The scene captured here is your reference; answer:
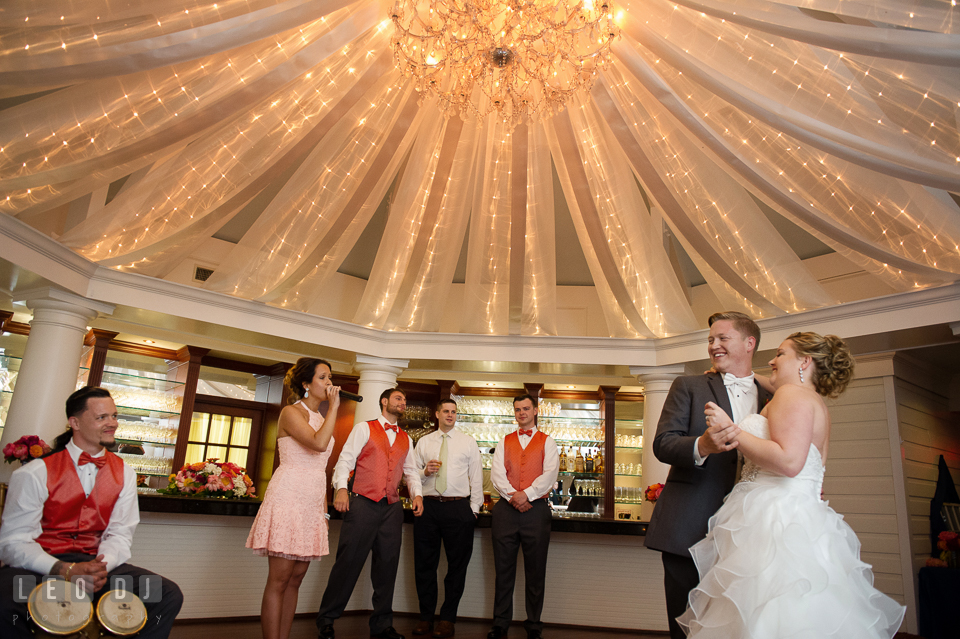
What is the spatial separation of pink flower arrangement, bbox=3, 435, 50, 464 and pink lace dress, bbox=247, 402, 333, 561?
5.13 feet

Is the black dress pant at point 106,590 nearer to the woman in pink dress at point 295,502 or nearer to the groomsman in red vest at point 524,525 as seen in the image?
the woman in pink dress at point 295,502

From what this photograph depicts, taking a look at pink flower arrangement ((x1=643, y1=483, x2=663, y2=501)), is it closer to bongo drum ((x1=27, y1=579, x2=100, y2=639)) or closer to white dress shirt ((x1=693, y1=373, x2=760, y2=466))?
white dress shirt ((x1=693, y1=373, x2=760, y2=466))

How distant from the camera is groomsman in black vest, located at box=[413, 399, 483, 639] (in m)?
4.40

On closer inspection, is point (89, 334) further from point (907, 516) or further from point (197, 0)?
point (907, 516)

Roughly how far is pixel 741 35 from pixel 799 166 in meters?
0.81

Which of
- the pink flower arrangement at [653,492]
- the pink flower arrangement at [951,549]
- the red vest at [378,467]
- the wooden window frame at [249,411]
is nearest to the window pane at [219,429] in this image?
the wooden window frame at [249,411]

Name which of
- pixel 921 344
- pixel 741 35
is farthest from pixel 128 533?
pixel 921 344

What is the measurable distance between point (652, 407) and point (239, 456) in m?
4.94

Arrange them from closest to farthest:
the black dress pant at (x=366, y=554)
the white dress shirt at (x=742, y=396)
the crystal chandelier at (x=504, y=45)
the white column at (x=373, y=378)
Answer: the white dress shirt at (x=742, y=396)
the crystal chandelier at (x=504, y=45)
the black dress pant at (x=366, y=554)
the white column at (x=373, y=378)

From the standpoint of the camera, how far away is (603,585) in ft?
15.4

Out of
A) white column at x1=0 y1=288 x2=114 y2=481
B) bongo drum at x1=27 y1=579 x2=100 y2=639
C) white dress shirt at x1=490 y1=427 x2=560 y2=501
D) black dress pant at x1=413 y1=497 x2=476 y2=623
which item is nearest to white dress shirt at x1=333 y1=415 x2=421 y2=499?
black dress pant at x1=413 y1=497 x2=476 y2=623

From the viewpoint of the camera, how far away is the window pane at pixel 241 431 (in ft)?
26.0

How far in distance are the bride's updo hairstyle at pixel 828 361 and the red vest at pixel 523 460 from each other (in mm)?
2557

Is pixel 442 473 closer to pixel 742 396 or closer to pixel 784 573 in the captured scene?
pixel 742 396
